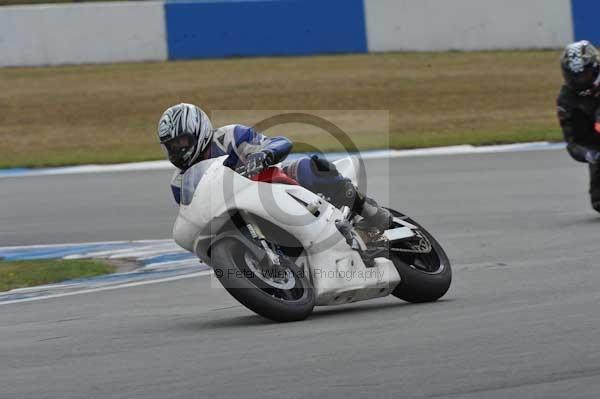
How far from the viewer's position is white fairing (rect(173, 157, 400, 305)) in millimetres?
6285

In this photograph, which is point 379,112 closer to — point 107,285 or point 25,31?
point 25,31

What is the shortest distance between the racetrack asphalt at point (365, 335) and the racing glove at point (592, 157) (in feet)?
1.70

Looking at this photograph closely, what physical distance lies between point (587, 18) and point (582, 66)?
12977 millimetres

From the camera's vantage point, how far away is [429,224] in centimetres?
1066

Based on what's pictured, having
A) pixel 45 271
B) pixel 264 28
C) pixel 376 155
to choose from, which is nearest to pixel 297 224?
pixel 45 271

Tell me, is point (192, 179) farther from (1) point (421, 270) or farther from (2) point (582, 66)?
(2) point (582, 66)

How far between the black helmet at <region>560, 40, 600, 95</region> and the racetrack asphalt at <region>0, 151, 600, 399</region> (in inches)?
46.0

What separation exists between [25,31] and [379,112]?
7217 mm

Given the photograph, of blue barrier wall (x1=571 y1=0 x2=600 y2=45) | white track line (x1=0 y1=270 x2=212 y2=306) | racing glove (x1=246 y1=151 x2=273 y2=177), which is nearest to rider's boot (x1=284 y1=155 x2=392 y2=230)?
racing glove (x1=246 y1=151 x2=273 y2=177)

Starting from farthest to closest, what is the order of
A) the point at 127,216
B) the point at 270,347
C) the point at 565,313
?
the point at 127,216 → the point at 565,313 → the point at 270,347

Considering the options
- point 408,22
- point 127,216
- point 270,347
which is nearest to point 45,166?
point 127,216

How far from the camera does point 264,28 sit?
23047mm

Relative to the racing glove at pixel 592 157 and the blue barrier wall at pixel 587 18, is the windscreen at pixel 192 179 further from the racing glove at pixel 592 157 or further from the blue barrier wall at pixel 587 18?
the blue barrier wall at pixel 587 18

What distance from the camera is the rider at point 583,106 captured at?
1012 centimetres
